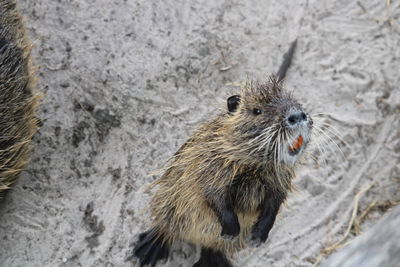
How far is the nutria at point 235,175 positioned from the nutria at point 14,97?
960 mm

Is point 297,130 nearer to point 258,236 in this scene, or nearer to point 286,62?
point 258,236

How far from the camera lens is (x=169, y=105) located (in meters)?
4.15

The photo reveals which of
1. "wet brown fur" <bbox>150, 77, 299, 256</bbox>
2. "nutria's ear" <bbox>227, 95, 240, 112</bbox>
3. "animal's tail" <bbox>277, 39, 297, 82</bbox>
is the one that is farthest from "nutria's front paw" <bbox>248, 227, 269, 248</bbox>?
"animal's tail" <bbox>277, 39, 297, 82</bbox>

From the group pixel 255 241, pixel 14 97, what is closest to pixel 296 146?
pixel 255 241

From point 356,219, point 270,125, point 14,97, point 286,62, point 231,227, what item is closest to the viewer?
point 270,125

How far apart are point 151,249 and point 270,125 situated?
53.4 inches

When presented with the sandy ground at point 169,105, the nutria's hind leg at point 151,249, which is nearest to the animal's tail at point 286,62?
the sandy ground at point 169,105

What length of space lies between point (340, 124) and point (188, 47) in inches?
50.5

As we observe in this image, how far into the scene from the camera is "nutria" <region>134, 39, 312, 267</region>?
9.07 ft

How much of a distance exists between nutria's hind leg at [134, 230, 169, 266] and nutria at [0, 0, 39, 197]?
0.95m

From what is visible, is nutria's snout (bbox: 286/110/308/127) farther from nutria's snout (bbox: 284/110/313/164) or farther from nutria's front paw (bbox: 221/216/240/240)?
nutria's front paw (bbox: 221/216/240/240)

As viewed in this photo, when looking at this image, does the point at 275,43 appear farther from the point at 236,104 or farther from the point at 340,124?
the point at 236,104

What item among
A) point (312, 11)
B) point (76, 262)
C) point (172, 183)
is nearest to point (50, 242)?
point (76, 262)

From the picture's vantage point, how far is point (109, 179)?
12.8ft
